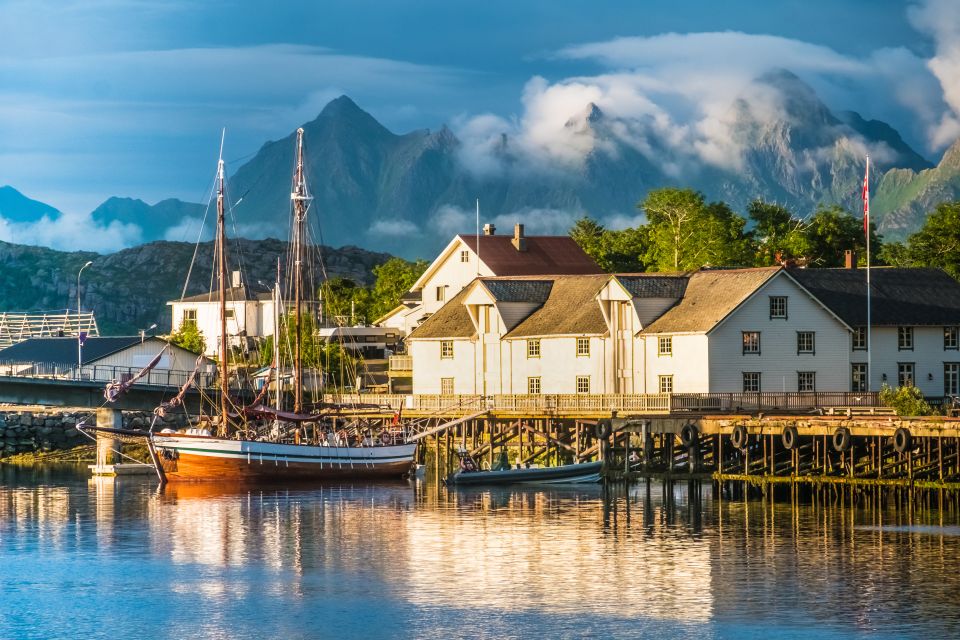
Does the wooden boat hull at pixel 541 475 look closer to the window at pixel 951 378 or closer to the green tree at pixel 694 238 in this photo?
the window at pixel 951 378

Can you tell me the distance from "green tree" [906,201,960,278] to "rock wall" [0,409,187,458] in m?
60.1

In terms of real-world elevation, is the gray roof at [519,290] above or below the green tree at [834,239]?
below

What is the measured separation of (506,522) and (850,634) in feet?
84.3

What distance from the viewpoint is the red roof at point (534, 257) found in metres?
133

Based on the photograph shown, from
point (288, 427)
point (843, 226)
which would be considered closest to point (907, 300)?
point (288, 427)

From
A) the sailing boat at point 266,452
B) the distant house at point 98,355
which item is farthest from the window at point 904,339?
the distant house at point 98,355

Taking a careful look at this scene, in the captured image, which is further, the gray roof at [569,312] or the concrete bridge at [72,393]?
the concrete bridge at [72,393]

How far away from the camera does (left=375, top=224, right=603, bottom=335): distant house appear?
133 metres

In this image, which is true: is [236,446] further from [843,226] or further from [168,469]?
[843,226]

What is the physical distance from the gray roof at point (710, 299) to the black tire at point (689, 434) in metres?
13.2

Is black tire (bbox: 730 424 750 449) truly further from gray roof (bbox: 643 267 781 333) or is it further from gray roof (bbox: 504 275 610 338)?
gray roof (bbox: 504 275 610 338)

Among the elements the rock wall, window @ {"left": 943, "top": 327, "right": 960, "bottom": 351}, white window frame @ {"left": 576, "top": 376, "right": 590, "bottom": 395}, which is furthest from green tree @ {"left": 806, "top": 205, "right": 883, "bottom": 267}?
the rock wall

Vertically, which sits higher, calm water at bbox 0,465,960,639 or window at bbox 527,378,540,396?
window at bbox 527,378,540,396

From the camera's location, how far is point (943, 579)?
50906 millimetres
